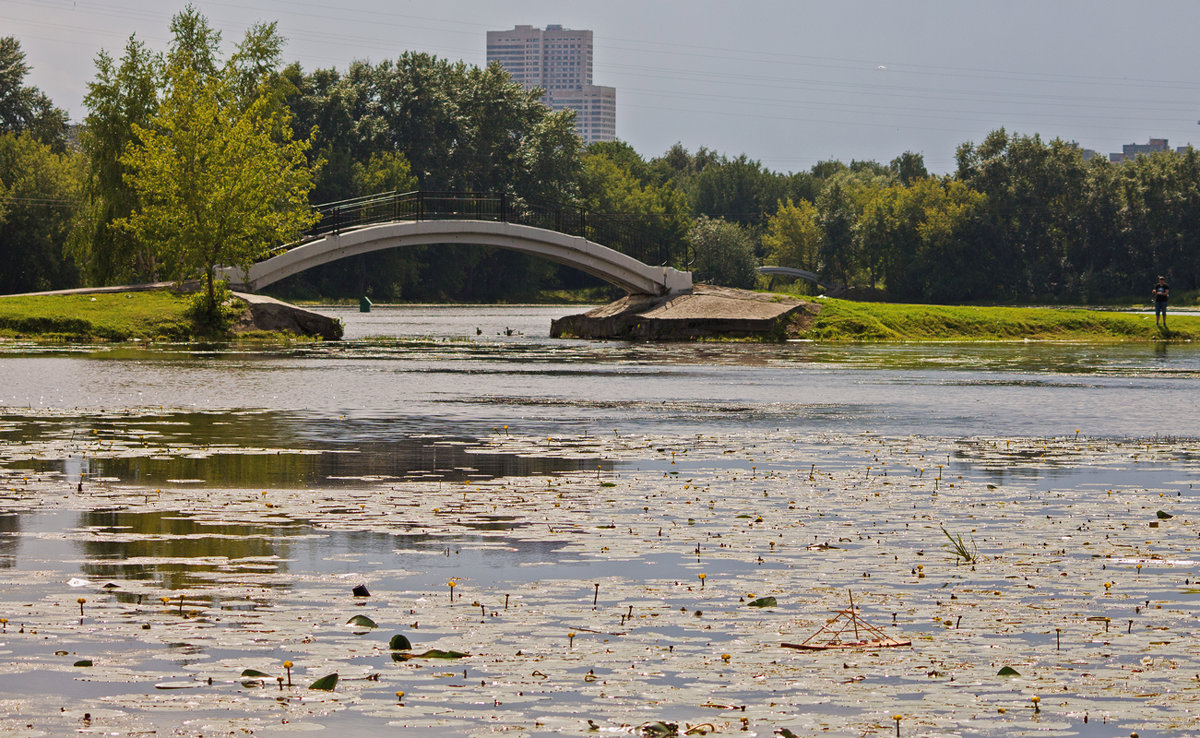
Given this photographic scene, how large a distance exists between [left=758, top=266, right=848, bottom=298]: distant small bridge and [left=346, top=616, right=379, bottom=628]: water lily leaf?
14570cm

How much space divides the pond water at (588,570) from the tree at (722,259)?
123 m

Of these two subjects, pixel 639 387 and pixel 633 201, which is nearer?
pixel 639 387

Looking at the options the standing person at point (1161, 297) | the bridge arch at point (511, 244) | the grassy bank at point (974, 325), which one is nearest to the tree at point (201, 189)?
the bridge arch at point (511, 244)

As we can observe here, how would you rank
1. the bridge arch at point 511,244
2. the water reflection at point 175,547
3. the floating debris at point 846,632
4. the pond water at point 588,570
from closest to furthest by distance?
the pond water at point 588,570
the floating debris at point 846,632
the water reflection at point 175,547
the bridge arch at point 511,244

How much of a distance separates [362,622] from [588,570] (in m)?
2.53

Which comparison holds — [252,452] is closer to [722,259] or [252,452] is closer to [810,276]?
[722,259]

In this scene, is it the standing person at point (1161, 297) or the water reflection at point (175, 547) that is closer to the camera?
the water reflection at point (175, 547)

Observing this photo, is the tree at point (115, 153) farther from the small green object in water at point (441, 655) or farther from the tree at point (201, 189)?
the small green object in water at point (441, 655)

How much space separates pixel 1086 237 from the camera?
456 ft

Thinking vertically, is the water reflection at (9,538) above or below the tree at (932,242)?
below

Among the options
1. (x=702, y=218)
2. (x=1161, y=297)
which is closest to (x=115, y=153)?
(x=1161, y=297)

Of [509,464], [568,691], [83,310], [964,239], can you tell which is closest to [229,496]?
[509,464]

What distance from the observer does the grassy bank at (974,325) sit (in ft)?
205

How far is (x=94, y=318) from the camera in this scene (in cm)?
5212
